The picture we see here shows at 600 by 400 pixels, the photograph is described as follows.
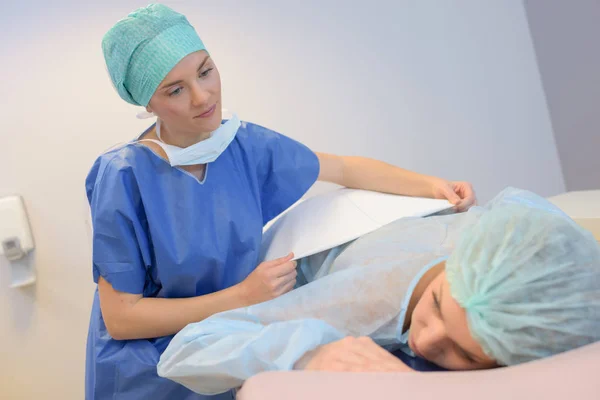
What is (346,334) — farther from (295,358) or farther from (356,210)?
(356,210)

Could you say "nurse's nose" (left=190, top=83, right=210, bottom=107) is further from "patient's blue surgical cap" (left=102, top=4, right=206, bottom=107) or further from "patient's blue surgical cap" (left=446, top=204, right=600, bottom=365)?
"patient's blue surgical cap" (left=446, top=204, right=600, bottom=365)

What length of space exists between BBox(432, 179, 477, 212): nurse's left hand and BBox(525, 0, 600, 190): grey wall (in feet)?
2.90

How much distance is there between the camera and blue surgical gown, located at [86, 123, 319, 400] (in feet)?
3.55

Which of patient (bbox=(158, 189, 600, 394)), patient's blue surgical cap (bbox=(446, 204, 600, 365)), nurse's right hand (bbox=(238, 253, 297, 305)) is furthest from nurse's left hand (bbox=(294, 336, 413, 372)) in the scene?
nurse's right hand (bbox=(238, 253, 297, 305))

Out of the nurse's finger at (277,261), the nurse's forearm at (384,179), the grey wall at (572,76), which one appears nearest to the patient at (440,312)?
the nurse's finger at (277,261)

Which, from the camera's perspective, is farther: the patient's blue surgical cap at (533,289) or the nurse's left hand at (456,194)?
the nurse's left hand at (456,194)

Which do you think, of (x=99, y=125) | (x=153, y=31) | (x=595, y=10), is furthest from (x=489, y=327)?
(x=595, y=10)

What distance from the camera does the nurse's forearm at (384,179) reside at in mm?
1358

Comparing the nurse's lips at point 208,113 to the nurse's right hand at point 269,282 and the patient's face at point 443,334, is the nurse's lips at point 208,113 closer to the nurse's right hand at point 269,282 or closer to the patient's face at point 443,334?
the nurse's right hand at point 269,282

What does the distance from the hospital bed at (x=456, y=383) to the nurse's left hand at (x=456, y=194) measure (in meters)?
0.71

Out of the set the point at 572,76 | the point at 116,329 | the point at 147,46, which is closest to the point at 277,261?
the point at 116,329

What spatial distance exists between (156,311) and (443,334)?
0.58m

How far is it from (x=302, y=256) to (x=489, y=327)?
506 mm

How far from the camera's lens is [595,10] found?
186 centimetres
